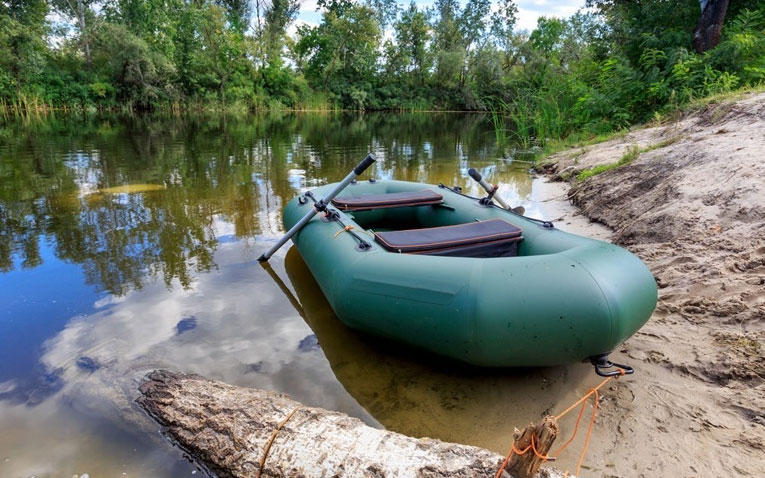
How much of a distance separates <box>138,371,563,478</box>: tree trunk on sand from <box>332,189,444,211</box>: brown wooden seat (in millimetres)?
1840

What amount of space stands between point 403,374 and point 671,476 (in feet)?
3.96

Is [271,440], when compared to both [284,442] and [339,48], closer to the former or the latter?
[284,442]

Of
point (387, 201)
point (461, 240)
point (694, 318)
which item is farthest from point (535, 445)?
point (387, 201)

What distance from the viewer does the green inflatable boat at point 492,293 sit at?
198 cm

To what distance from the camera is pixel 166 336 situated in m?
2.77

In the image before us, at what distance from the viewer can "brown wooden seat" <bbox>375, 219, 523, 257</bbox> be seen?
257 cm

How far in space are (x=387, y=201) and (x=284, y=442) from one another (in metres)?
2.29

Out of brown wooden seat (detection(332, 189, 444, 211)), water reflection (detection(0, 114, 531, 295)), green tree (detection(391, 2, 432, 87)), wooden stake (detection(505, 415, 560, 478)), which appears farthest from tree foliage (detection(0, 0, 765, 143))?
wooden stake (detection(505, 415, 560, 478))

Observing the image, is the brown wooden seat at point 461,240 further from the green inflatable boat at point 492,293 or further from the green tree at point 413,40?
the green tree at point 413,40

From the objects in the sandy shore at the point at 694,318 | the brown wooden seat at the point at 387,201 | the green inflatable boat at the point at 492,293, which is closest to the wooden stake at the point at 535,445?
the sandy shore at the point at 694,318

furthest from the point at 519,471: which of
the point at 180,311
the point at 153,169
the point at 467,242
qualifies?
the point at 153,169

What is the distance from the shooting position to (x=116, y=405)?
2154mm

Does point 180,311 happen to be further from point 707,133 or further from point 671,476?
point 707,133

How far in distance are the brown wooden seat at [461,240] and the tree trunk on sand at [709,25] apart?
7.92m
